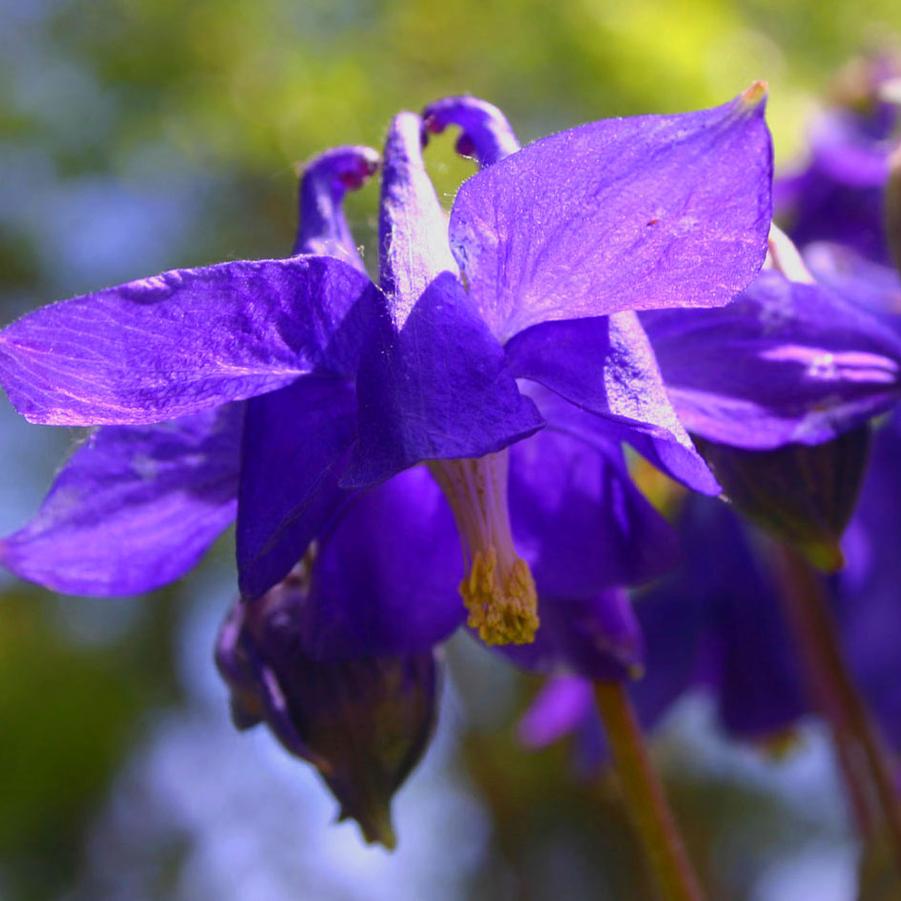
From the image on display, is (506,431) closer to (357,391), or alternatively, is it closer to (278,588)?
(357,391)

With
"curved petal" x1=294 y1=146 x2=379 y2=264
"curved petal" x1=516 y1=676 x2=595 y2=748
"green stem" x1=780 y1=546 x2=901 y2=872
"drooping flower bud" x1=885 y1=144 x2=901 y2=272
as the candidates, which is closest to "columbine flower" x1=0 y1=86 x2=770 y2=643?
"curved petal" x1=294 y1=146 x2=379 y2=264

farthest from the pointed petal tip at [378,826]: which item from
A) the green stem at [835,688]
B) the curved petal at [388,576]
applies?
the green stem at [835,688]

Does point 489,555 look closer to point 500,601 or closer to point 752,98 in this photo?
point 500,601

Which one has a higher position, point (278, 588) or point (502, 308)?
point (502, 308)

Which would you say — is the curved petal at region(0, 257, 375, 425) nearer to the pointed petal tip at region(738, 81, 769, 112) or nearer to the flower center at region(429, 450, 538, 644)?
the flower center at region(429, 450, 538, 644)

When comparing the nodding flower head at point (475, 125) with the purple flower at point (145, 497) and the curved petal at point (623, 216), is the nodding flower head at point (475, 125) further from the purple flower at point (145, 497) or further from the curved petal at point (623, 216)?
the curved petal at point (623, 216)

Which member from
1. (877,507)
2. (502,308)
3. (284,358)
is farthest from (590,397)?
(877,507)

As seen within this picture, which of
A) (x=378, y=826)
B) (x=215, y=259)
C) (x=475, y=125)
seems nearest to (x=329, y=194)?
(x=475, y=125)
